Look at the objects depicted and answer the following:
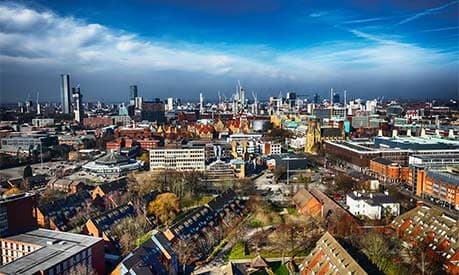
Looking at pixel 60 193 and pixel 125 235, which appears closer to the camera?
pixel 125 235

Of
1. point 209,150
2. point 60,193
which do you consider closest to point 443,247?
point 60,193

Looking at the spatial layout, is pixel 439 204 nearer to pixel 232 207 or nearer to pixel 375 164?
pixel 375 164

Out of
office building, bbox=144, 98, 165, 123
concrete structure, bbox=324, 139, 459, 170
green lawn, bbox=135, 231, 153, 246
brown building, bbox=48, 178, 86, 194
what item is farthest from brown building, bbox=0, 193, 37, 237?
office building, bbox=144, 98, 165, 123

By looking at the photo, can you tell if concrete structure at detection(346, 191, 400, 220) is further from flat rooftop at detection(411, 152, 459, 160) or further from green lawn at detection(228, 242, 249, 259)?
flat rooftop at detection(411, 152, 459, 160)

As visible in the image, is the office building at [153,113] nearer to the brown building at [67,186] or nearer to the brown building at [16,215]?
the brown building at [67,186]

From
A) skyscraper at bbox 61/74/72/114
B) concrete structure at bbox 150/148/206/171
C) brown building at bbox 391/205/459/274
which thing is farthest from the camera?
skyscraper at bbox 61/74/72/114
